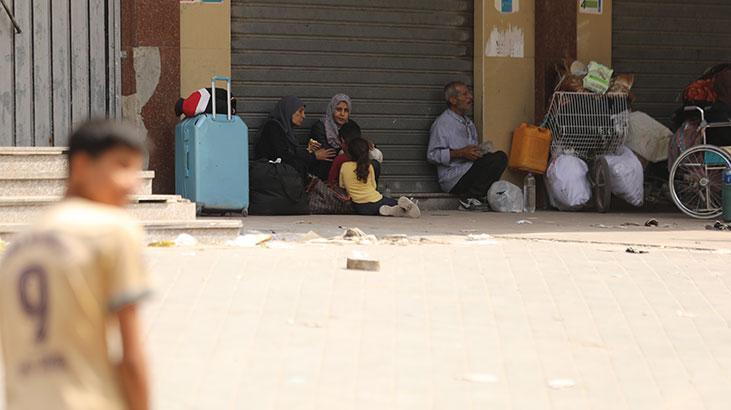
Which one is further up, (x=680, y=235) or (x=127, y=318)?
(x=127, y=318)

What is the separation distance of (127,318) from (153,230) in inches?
235

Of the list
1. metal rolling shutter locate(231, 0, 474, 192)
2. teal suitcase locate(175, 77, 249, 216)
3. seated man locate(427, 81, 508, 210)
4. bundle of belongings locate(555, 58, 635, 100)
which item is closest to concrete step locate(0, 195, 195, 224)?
teal suitcase locate(175, 77, 249, 216)

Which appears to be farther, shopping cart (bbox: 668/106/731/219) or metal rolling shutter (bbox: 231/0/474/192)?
metal rolling shutter (bbox: 231/0/474/192)

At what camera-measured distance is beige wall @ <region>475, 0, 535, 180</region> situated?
46.4ft

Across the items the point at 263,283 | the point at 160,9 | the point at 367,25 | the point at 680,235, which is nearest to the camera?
the point at 263,283

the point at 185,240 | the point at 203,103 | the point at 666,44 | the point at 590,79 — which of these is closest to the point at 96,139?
the point at 185,240

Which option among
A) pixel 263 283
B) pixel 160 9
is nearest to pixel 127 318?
pixel 263 283

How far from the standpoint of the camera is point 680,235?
10.1 meters

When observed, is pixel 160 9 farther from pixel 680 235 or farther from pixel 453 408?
pixel 453 408

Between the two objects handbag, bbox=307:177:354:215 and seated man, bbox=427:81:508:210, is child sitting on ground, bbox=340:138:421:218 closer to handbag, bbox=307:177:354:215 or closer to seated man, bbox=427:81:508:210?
handbag, bbox=307:177:354:215

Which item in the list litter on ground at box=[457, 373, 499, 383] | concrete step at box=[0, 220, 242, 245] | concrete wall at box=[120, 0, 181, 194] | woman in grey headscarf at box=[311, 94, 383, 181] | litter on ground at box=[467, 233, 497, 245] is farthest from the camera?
woman in grey headscarf at box=[311, 94, 383, 181]

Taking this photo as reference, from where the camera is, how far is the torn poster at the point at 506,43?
14180 mm

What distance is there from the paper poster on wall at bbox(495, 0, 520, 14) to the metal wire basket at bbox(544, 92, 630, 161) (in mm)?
1011

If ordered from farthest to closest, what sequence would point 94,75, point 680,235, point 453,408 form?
point 94,75
point 680,235
point 453,408
